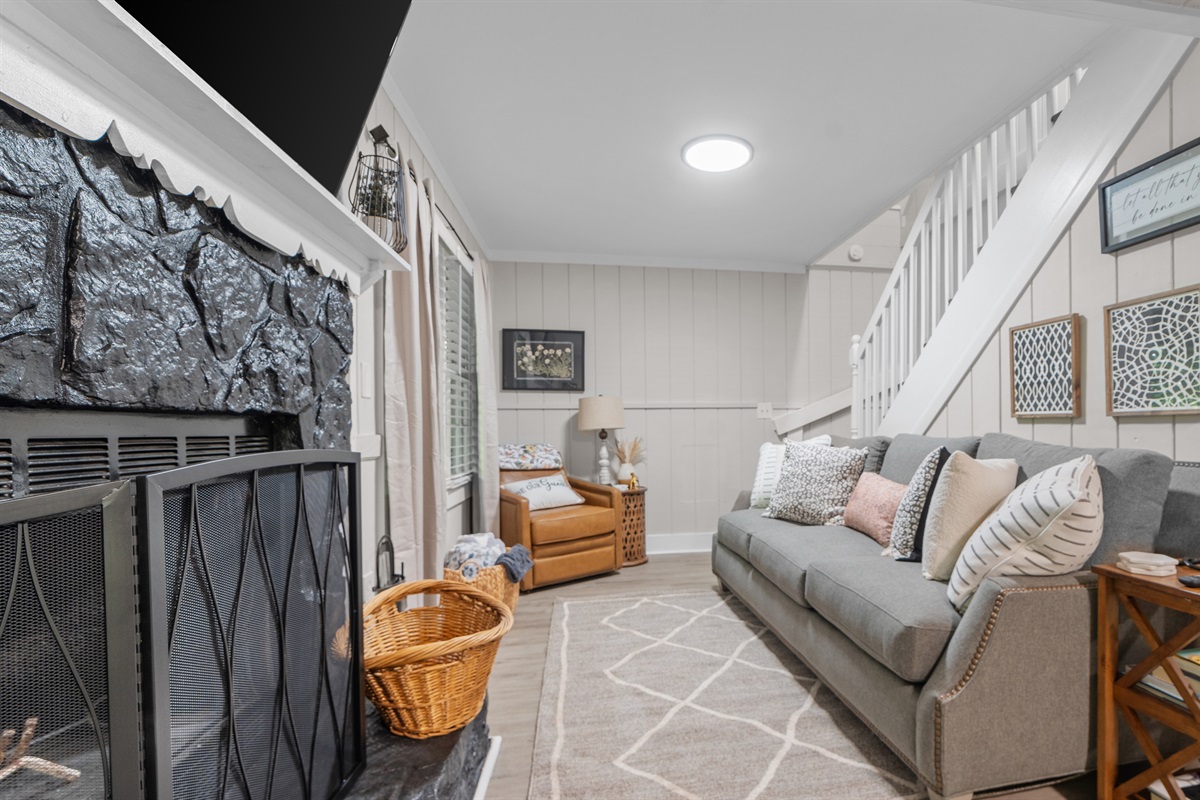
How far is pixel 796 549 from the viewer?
233 cm

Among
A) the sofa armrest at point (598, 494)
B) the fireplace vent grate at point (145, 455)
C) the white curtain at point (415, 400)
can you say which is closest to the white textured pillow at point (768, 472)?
the sofa armrest at point (598, 494)

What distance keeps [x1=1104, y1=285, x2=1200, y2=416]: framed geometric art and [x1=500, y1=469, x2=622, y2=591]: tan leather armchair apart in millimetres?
2581

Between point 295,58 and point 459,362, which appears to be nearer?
point 295,58

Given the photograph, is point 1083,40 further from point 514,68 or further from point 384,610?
point 384,610

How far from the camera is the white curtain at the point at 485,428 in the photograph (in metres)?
3.55

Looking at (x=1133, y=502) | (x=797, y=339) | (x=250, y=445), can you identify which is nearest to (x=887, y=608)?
(x=1133, y=502)

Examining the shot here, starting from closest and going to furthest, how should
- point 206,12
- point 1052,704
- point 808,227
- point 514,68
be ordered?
point 206,12 → point 1052,704 → point 514,68 → point 808,227

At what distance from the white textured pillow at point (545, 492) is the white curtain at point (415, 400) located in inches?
44.7

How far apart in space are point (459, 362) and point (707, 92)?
2175 mm

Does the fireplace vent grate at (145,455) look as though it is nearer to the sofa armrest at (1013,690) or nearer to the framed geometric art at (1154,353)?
the sofa armrest at (1013,690)

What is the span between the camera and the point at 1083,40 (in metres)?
1.95

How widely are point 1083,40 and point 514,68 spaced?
80.5 inches

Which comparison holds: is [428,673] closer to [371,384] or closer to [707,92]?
[371,384]

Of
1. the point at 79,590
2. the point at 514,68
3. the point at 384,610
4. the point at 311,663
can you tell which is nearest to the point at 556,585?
the point at 384,610
